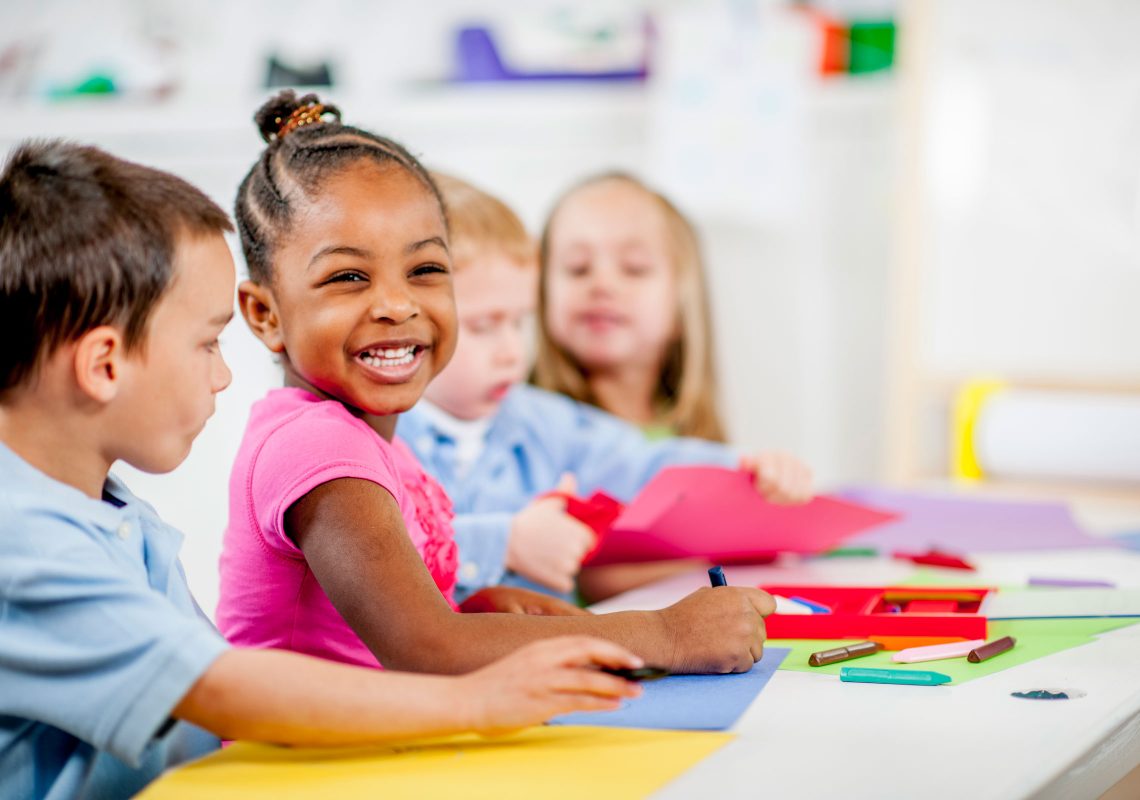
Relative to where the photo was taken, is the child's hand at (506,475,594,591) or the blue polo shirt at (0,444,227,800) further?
the child's hand at (506,475,594,591)

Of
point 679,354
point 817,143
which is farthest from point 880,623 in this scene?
point 817,143

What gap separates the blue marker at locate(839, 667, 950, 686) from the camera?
81 cm

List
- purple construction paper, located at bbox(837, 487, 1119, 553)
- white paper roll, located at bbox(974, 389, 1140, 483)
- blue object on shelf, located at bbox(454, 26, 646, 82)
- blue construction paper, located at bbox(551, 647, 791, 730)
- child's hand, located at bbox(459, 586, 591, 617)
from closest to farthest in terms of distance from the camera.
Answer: blue construction paper, located at bbox(551, 647, 791, 730) < child's hand, located at bbox(459, 586, 591, 617) < purple construction paper, located at bbox(837, 487, 1119, 553) < white paper roll, located at bbox(974, 389, 1140, 483) < blue object on shelf, located at bbox(454, 26, 646, 82)

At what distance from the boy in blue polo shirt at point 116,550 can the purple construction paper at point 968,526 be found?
0.85 metres

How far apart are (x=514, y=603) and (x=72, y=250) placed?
44 centimetres

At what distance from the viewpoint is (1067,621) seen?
998mm

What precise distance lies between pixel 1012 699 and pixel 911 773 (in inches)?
6.3

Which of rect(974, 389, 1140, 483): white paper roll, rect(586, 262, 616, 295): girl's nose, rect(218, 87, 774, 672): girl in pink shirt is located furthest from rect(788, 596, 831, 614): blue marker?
rect(974, 389, 1140, 483): white paper roll

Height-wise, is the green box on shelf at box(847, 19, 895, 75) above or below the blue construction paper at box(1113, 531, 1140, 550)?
above

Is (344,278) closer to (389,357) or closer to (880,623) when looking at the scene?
(389,357)

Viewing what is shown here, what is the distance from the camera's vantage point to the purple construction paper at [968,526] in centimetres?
146

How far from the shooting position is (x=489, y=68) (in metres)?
2.63

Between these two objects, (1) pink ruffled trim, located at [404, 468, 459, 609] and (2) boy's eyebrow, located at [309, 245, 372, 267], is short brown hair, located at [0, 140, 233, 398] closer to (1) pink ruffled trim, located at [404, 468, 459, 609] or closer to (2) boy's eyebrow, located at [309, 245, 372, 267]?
(2) boy's eyebrow, located at [309, 245, 372, 267]

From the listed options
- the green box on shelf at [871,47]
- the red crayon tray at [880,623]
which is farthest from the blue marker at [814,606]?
the green box on shelf at [871,47]
